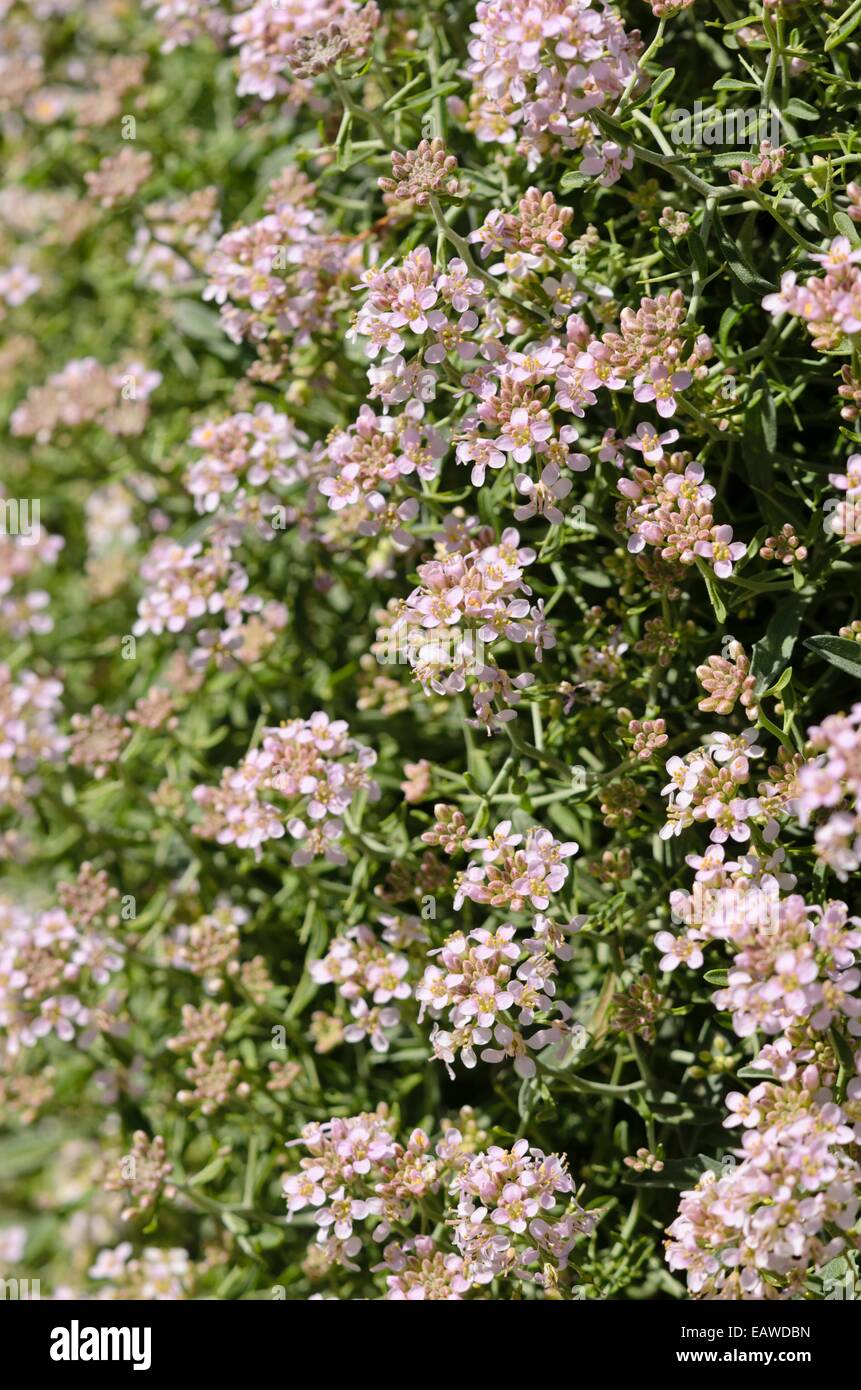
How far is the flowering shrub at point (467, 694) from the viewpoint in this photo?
1.67 meters

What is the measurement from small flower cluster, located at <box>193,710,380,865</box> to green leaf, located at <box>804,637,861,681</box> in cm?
71

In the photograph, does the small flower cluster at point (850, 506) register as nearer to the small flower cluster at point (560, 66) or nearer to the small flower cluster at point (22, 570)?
the small flower cluster at point (560, 66)

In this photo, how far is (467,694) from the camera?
2.06 meters

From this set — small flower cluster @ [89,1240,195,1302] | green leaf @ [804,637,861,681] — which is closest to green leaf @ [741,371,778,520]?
green leaf @ [804,637,861,681]

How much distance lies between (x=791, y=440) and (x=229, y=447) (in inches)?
37.0

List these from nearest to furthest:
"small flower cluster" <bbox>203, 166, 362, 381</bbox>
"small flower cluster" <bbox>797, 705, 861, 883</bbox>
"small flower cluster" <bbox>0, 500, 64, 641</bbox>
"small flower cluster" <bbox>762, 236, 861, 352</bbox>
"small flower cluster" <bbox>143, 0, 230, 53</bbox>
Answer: "small flower cluster" <bbox>797, 705, 861, 883</bbox> < "small flower cluster" <bbox>762, 236, 861, 352</bbox> < "small flower cluster" <bbox>203, 166, 362, 381</bbox> < "small flower cluster" <bbox>143, 0, 230, 53</bbox> < "small flower cluster" <bbox>0, 500, 64, 641</bbox>

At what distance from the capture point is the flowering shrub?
167 cm

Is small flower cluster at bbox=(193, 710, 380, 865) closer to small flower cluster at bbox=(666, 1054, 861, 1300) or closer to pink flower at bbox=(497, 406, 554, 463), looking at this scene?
pink flower at bbox=(497, 406, 554, 463)

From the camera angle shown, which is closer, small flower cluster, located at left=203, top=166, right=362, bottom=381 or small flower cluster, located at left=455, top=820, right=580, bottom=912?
small flower cluster, located at left=455, top=820, right=580, bottom=912

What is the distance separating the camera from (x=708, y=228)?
1747mm

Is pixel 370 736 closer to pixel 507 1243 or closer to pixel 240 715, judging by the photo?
pixel 240 715

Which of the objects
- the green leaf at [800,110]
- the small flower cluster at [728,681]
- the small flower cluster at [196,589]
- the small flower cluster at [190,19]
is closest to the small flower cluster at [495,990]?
the small flower cluster at [728,681]

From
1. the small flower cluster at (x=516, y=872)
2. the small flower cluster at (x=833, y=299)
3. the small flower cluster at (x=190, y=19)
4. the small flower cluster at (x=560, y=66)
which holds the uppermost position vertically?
the small flower cluster at (x=190, y=19)
